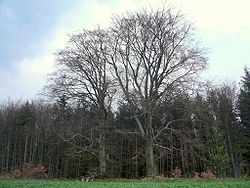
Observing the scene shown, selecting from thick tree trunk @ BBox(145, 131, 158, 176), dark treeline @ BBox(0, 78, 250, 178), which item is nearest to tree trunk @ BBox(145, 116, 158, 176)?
thick tree trunk @ BBox(145, 131, 158, 176)

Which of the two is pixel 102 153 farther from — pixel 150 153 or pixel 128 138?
pixel 128 138

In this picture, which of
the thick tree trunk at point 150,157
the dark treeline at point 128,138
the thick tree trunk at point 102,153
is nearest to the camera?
the thick tree trunk at point 150,157

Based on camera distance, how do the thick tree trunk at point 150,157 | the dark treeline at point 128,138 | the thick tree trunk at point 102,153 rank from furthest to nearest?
the thick tree trunk at point 102,153 → the dark treeline at point 128,138 → the thick tree trunk at point 150,157

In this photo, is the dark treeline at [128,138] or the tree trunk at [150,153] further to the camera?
the dark treeline at [128,138]

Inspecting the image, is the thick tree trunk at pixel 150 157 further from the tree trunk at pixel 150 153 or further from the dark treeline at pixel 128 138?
the dark treeline at pixel 128 138

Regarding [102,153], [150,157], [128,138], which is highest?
[128,138]

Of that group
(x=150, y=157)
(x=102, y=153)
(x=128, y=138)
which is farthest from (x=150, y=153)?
(x=128, y=138)

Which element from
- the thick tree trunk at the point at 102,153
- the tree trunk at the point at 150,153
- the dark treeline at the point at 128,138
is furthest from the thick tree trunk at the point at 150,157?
the thick tree trunk at the point at 102,153

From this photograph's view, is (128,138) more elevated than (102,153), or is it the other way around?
(128,138)

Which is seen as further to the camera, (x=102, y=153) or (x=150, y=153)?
(x=102, y=153)

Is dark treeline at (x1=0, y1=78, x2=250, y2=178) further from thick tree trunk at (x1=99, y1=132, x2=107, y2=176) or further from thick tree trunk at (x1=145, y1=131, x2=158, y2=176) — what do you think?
thick tree trunk at (x1=145, y1=131, x2=158, y2=176)

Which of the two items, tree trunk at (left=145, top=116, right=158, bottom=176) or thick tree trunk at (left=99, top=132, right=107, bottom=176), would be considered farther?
thick tree trunk at (left=99, top=132, right=107, bottom=176)

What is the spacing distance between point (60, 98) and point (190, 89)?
49.2 ft

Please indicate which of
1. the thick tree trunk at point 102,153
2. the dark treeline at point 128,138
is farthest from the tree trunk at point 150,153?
the thick tree trunk at point 102,153
